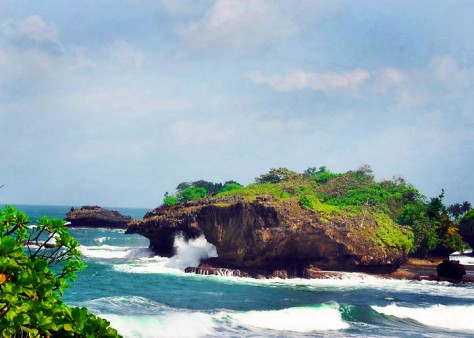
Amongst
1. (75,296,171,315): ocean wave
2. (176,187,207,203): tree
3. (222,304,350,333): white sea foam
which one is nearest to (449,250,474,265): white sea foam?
(222,304,350,333): white sea foam

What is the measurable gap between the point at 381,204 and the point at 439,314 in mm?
20954

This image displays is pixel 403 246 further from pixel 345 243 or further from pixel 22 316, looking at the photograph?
pixel 22 316

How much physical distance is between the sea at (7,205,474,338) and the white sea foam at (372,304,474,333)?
0.14ft

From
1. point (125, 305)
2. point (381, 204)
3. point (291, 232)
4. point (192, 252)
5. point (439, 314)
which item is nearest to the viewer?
point (125, 305)

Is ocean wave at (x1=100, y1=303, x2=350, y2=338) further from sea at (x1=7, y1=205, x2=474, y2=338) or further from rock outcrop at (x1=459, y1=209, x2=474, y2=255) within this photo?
rock outcrop at (x1=459, y1=209, x2=474, y2=255)

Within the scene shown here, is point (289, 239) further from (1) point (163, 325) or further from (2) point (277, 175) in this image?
(2) point (277, 175)

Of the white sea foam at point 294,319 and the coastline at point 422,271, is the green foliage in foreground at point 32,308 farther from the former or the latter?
the coastline at point 422,271

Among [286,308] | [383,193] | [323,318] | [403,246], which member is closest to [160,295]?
[286,308]

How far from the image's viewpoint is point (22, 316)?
516cm

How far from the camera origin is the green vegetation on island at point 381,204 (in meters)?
40.3

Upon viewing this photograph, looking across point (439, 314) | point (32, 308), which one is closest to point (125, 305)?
point (439, 314)

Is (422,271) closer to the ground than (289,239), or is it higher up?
closer to the ground

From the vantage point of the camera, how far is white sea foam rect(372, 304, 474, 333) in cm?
2442

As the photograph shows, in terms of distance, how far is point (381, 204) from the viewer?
45906 mm
